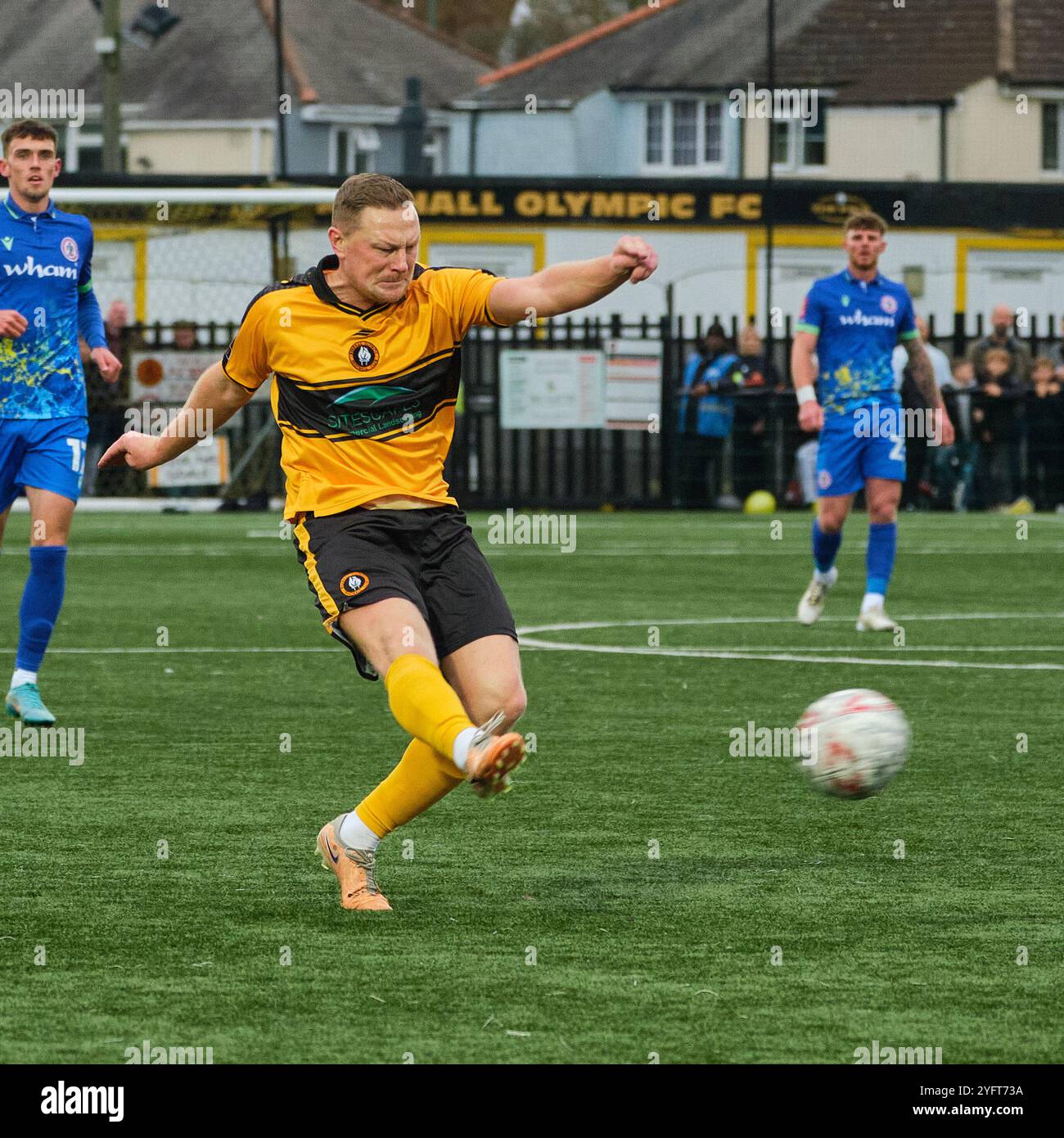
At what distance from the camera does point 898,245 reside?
4166 centimetres

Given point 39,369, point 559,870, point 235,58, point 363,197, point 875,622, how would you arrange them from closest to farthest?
point 363,197, point 559,870, point 39,369, point 875,622, point 235,58

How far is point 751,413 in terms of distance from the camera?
1063 inches

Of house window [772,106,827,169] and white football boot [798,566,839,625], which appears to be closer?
white football boot [798,566,839,625]

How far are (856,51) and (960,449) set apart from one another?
27.6 meters

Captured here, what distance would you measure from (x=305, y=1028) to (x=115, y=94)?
101 feet

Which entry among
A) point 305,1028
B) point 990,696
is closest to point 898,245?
point 990,696

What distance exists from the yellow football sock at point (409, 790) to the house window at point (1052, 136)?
49199 millimetres

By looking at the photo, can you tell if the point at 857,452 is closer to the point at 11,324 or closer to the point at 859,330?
the point at 859,330

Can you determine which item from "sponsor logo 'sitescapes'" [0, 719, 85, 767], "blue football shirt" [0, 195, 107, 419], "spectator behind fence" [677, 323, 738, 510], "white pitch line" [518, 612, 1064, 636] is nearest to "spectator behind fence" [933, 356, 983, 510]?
"spectator behind fence" [677, 323, 738, 510]

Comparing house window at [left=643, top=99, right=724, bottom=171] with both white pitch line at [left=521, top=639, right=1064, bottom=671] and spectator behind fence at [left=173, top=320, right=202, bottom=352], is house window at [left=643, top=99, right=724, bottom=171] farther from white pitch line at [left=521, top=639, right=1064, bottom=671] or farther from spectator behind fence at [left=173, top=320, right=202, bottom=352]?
white pitch line at [left=521, top=639, right=1064, bottom=671]

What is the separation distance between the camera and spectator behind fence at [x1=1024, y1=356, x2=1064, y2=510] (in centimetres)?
2661

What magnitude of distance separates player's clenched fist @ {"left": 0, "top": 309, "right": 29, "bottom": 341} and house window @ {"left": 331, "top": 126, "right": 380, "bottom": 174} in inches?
1929

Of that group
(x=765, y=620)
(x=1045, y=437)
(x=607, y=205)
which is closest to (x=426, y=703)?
(x=765, y=620)

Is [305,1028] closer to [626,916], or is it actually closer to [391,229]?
[626,916]
